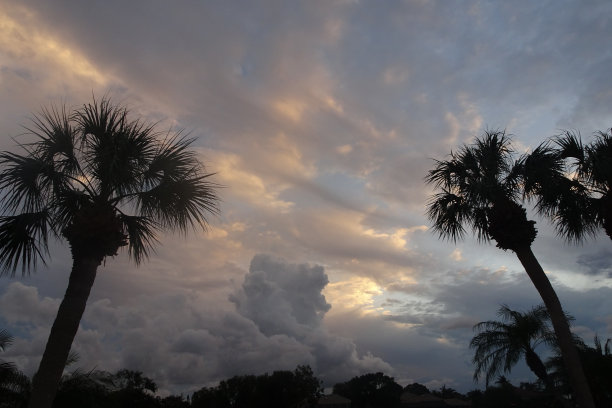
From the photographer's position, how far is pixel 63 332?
8.73 m

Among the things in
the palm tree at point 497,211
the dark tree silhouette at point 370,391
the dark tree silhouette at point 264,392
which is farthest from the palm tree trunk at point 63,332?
the dark tree silhouette at point 370,391

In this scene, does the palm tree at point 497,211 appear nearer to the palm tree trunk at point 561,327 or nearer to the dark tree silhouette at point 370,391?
the palm tree trunk at point 561,327

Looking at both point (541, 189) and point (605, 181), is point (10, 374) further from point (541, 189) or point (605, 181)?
point (605, 181)

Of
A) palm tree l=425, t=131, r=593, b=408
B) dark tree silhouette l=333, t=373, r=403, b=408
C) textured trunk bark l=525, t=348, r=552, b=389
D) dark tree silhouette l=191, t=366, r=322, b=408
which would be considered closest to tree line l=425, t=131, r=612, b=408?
palm tree l=425, t=131, r=593, b=408

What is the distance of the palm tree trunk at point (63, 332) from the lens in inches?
323

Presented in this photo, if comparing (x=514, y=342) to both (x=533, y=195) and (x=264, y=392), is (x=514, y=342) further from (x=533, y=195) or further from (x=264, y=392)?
(x=264, y=392)

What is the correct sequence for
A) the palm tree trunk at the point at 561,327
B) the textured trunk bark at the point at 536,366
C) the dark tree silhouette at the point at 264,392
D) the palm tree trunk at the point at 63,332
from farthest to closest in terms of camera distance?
the dark tree silhouette at the point at 264,392
the textured trunk bark at the point at 536,366
the palm tree trunk at the point at 561,327
the palm tree trunk at the point at 63,332

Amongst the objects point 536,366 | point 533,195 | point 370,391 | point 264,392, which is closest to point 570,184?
point 533,195

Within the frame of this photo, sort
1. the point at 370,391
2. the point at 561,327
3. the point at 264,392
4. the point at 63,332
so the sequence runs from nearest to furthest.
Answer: the point at 63,332 → the point at 561,327 → the point at 264,392 → the point at 370,391

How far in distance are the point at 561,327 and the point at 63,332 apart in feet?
42.5

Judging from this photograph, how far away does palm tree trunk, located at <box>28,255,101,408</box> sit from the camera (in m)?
8.20

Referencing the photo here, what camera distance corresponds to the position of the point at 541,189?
47.1 ft

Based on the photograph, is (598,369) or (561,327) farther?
(598,369)

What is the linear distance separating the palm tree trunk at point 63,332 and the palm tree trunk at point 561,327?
489 inches
